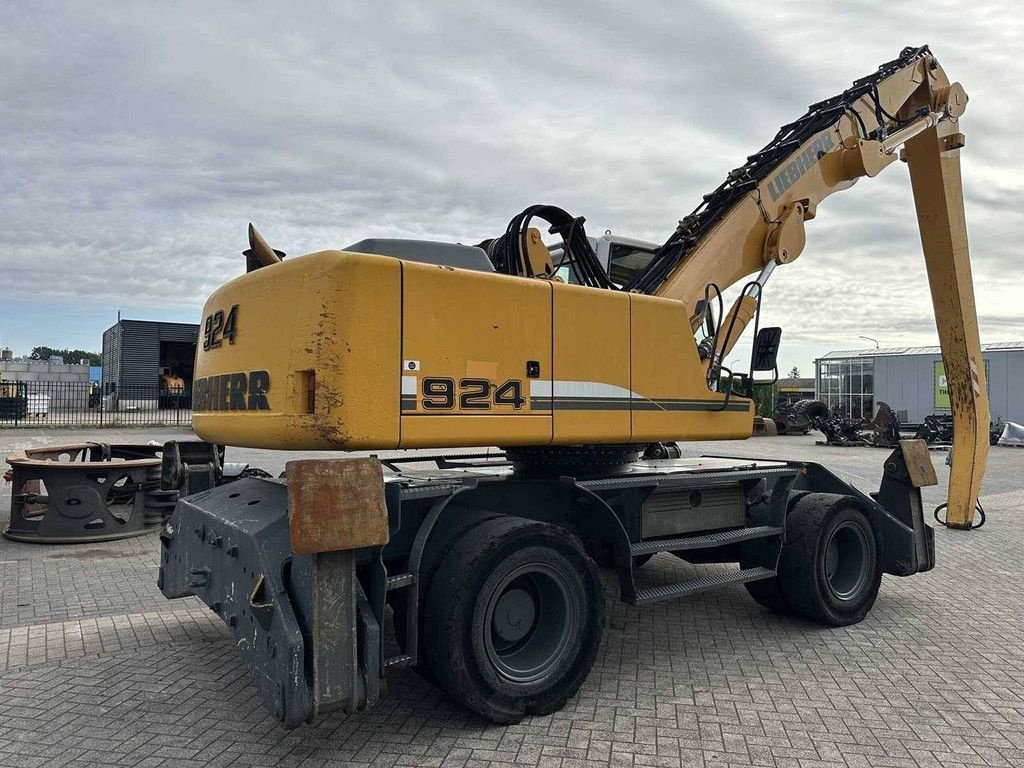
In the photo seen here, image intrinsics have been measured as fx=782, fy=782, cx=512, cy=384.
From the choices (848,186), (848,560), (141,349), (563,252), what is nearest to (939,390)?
(848,186)

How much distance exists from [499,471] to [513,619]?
175 centimetres

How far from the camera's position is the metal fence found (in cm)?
3256

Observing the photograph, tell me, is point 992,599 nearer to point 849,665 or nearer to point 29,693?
point 849,665

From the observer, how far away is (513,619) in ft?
14.2

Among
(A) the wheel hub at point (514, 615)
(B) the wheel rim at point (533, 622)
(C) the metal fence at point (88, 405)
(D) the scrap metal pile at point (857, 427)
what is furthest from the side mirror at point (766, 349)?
(C) the metal fence at point (88, 405)

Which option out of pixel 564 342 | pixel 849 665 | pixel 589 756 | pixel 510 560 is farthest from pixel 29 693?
pixel 849 665

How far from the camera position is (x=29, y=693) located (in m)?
4.40

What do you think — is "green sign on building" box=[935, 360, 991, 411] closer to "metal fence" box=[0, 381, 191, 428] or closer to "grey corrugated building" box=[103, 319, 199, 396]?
"metal fence" box=[0, 381, 191, 428]

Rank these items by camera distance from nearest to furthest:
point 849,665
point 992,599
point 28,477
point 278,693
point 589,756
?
point 278,693 → point 589,756 → point 849,665 → point 992,599 → point 28,477

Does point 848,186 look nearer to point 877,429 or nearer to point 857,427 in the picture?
point 877,429

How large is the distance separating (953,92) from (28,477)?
1135cm

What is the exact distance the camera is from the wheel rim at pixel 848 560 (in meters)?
6.04

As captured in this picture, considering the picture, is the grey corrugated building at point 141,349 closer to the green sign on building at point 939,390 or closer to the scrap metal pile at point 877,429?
the scrap metal pile at point 877,429

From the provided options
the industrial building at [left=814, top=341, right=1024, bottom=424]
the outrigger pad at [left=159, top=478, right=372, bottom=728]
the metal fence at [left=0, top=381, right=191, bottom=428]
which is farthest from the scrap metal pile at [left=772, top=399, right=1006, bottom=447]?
the metal fence at [left=0, top=381, right=191, bottom=428]
